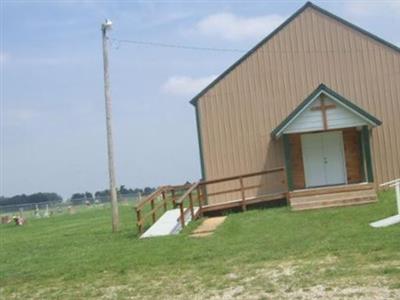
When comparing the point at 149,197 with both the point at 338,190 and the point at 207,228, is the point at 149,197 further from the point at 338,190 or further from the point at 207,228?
the point at 338,190

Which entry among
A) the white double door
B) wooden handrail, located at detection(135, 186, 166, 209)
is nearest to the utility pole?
wooden handrail, located at detection(135, 186, 166, 209)

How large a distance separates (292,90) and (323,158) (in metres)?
2.68

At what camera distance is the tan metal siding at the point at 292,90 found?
24.3 meters

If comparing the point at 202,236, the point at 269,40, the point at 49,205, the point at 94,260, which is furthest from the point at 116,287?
the point at 49,205

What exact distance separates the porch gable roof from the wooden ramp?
10.8 ft

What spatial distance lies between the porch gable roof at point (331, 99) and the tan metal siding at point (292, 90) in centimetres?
161

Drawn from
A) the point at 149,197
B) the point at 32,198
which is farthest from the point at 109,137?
the point at 32,198

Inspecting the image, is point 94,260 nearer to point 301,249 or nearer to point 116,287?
point 116,287

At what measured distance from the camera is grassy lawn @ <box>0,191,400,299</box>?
9.12 m

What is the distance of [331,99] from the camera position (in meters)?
22.5

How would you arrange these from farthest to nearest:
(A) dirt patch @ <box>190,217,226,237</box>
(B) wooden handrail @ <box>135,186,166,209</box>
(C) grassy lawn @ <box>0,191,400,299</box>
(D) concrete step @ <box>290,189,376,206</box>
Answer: (D) concrete step @ <box>290,189,376,206</box> → (B) wooden handrail @ <box>135,186,166,209</box> → (A) dirt patch @ <box>190,217,226,237</box> → (C) grassy lawn @ <box>0,191,400,299</box>

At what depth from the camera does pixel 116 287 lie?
10.5m

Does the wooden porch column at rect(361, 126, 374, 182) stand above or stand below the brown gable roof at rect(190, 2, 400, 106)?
below

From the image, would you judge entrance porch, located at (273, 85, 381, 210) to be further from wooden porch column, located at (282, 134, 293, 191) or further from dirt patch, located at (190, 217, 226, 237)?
dirt patch, located at (190, 217, 226, 237)
